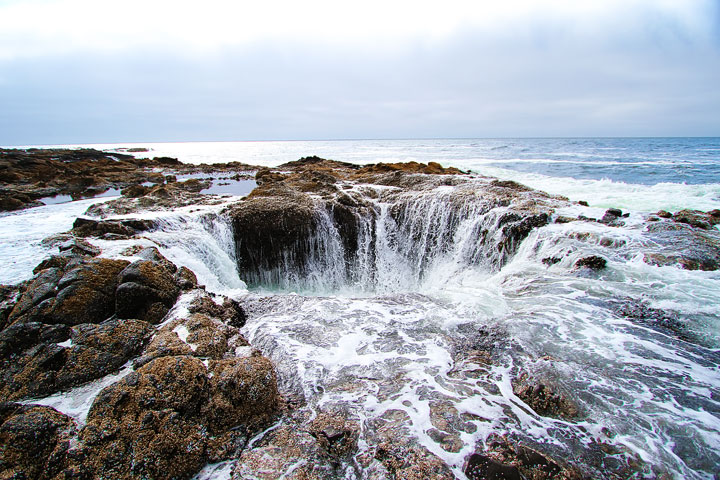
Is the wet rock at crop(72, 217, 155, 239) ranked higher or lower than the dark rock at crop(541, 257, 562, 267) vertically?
higher

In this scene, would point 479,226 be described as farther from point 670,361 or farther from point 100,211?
point 100,211

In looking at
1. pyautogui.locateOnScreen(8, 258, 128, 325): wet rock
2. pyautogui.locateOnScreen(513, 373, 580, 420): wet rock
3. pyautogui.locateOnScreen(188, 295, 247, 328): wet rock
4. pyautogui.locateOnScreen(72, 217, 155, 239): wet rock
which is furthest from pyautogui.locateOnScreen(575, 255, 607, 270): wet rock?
pyautogui.locateOnScreen(72, 217, 155, 239): wet rock

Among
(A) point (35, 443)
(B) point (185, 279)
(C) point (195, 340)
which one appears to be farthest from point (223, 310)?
(A) point (35, 443)

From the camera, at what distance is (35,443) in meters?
3.29

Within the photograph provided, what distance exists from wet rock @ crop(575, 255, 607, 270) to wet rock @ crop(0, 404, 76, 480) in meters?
10.8

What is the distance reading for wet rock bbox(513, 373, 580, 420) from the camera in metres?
4.43

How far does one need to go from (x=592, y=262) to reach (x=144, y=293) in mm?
10938

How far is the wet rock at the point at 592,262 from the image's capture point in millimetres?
8414

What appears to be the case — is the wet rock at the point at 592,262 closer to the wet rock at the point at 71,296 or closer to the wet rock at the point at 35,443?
the wet rock at the point at 35,443

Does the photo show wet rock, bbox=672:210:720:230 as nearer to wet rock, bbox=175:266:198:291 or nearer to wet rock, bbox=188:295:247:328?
wet rock, bbox=188:295:247:328

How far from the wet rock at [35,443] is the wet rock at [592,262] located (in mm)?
10811

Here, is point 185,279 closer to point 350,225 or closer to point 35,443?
point 35,443

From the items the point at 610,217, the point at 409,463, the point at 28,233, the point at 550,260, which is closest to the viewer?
the point at 409,463

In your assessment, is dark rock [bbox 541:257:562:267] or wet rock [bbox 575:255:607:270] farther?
dark rock [bbox 541:257:562:267]
